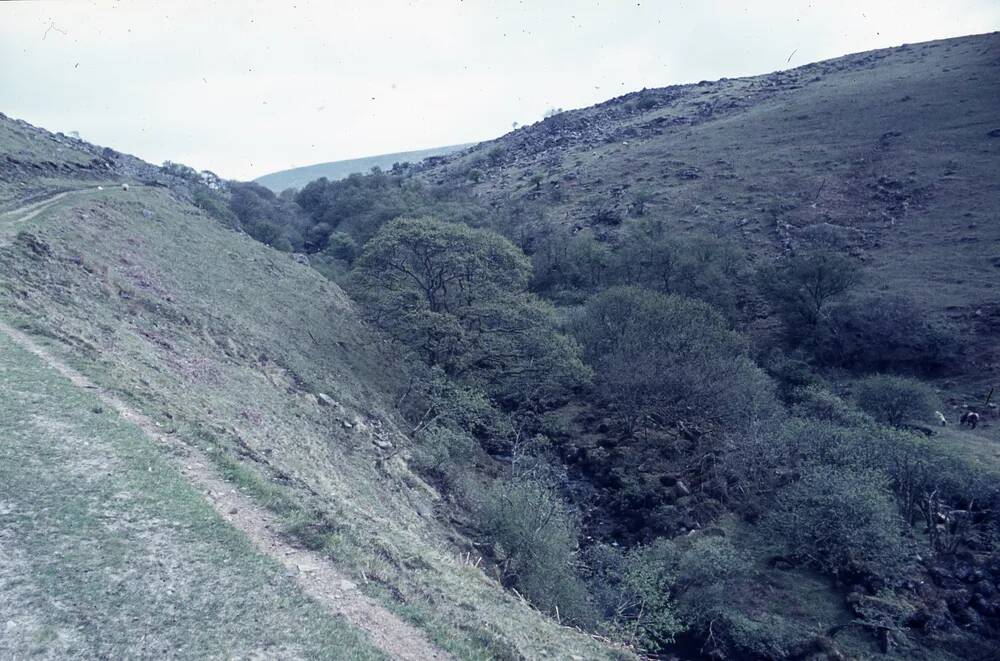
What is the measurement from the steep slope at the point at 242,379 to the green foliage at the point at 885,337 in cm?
2086

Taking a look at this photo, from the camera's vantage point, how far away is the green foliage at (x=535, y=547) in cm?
1257

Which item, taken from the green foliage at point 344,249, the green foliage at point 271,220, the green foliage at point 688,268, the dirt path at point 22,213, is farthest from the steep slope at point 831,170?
the dirt path at point 22,213

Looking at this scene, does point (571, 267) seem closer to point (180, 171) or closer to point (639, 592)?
point (639, 592)

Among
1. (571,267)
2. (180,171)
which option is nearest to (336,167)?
(180,171)

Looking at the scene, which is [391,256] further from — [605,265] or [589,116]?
[589,116]

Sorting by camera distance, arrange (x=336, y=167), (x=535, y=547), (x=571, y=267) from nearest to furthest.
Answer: (x=535, y=547) < (x=571, y=267) < (x=336, y=167)

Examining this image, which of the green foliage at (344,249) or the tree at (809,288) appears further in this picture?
the green foliage at (344,249)

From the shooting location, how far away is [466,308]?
2539 cm

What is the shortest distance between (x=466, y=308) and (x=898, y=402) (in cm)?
1610

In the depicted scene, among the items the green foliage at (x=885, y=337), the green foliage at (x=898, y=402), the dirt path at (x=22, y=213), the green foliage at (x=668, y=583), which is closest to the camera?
the green foliage at (x=668, y=583)

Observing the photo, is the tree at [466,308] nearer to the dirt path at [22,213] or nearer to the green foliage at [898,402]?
the green foliage at [898,402]

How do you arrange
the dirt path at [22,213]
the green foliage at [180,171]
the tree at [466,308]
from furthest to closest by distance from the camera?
the green foliage at [180,171]
the tree at [466,308]
the dirt path at [22,213]

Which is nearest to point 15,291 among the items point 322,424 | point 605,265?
point 322,424

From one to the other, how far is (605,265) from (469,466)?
21909mm
